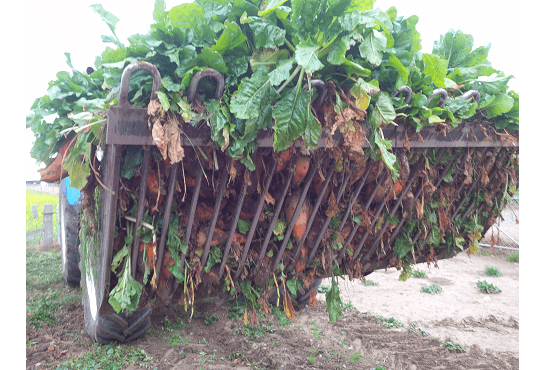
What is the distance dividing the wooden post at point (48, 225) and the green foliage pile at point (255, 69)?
7.13m

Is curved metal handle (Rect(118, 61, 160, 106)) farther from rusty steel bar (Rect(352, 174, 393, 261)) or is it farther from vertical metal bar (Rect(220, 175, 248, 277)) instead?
rusty steel bar (Rect(352, 174, 393, 261))

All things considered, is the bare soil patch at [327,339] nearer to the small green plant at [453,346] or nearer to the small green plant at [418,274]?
the small green plant at [453,346]

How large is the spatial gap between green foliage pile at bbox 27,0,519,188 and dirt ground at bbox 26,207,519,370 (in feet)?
5.30

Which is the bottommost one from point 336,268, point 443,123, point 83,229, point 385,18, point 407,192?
point 336,268

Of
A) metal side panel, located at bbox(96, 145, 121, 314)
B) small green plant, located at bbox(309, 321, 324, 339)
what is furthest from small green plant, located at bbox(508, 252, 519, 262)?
metal side panel, located at bbox(96, 145, 121, 314)

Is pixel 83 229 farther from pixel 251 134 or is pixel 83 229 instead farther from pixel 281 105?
pixel 281 105

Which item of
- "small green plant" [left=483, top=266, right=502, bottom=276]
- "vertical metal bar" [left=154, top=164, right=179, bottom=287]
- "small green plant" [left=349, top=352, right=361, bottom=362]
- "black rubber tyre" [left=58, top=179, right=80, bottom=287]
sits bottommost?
"small green plant" [left=483, top=266, right=502, bottom=276]

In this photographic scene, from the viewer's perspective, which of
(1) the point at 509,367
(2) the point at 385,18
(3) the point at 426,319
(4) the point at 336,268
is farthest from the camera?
(3) the point at 426,319

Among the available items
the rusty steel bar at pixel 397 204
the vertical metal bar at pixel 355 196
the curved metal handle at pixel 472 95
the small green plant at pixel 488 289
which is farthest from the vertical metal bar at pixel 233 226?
the small green plant at pixel 488 289

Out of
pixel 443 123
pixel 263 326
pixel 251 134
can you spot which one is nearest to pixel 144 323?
pixel 263 326

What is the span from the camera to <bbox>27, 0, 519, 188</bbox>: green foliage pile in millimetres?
1485

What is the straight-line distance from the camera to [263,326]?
3986 mm

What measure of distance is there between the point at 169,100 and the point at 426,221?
2.21m

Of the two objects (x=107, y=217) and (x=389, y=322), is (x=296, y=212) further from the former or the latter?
(x=389, y=322)
